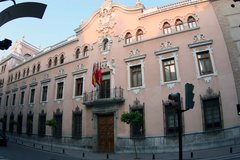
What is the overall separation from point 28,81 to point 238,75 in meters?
25.2

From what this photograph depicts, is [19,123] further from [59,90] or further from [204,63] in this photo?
[204,63]

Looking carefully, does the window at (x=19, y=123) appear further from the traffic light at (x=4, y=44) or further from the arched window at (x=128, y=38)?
the traffic light at (x=4, y=44)

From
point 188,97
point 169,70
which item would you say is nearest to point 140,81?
point 169,70

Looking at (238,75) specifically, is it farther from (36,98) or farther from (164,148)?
(36,98)

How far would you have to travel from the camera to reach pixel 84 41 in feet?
75.2

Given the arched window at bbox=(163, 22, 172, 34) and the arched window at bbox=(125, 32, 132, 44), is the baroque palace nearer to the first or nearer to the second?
the arched window at bbox=(163, 22, 172, 34)

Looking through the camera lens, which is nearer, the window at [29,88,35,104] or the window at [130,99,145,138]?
the window at [130,99,145,138]

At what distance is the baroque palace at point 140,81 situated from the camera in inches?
587

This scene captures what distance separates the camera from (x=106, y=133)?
1866 centimetres

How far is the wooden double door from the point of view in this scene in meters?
18.2

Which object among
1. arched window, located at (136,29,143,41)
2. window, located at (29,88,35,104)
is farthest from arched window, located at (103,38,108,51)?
window, located at (29,88,35,104)

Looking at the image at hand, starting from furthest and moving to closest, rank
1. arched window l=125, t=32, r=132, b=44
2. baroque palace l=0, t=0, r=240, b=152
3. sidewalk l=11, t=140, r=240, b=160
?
arched window l=125, t=32, r=132, b=44
baroque palace l=0, t=0, r=240, b=152
sidewalk l=11, t=140, r=240, b=160

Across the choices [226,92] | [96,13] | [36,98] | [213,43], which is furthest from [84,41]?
[226,92]

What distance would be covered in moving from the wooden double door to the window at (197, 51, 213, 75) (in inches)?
341
